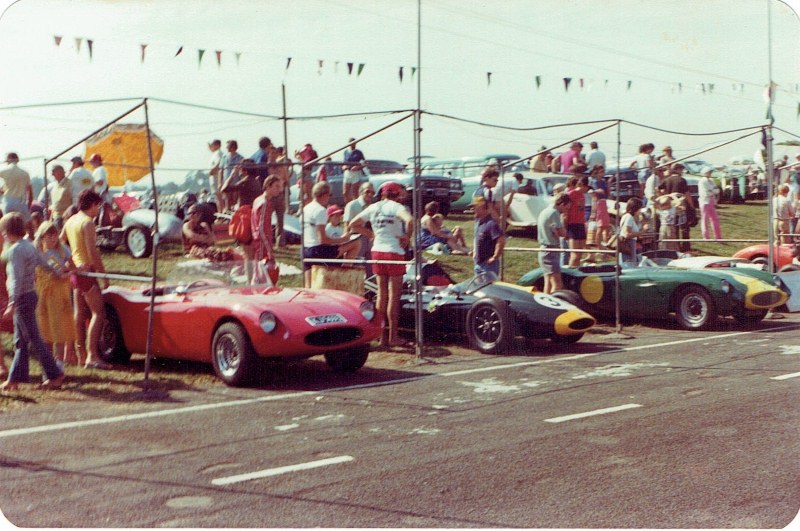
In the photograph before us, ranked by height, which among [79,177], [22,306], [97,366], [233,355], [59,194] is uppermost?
[79,177]

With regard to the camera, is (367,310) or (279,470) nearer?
(279,470)

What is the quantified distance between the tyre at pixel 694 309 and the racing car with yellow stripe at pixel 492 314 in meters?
2.20

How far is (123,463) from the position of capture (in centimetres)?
605

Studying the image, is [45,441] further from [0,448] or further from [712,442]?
[712,442]

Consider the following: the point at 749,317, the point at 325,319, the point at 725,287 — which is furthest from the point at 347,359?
the point at 749,317

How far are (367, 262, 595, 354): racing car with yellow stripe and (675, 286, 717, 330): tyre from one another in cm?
220

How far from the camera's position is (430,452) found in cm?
633

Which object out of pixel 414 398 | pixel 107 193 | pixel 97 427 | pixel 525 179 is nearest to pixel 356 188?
pixel 525 179

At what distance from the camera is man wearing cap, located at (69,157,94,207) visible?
10.3m

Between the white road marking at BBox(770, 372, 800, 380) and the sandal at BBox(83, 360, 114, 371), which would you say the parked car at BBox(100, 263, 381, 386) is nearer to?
the sandal at BBox(83, 360, 114, 371)

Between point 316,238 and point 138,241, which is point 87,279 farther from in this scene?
point 316,238

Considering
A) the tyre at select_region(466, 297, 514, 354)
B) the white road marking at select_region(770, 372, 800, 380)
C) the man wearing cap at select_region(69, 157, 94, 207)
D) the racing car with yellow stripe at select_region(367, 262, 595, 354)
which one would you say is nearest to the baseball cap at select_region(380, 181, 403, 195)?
the racing car with yellow stripe at select_region(367, 262, 595, 354)

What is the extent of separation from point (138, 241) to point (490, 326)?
4329mm

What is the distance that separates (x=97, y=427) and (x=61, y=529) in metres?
2.36
